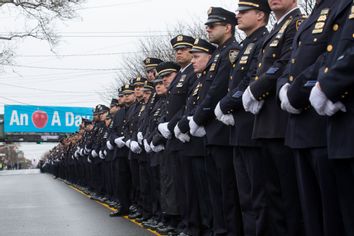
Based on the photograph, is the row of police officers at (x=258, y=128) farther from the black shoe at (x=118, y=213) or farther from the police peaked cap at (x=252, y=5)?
A: the black shoe at (x=118, y=213)

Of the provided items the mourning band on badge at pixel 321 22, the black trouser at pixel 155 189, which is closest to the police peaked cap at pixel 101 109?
the black trouser at pixel 155 189

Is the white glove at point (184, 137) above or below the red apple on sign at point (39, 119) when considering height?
below

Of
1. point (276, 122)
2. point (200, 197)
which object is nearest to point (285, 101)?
point (276, 122)

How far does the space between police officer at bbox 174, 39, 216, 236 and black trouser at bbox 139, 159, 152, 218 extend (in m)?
2.46

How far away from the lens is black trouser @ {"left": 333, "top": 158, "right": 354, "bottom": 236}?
3.86 metres

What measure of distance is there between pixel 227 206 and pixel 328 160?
2213 millimetres

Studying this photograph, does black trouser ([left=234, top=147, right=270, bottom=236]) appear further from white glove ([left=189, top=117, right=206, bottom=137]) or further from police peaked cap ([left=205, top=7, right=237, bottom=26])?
police peaked cap ([left=205, top=7, right=237, bottom=26])

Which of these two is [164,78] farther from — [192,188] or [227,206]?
[227,206]

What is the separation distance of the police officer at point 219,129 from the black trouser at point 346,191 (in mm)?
2216

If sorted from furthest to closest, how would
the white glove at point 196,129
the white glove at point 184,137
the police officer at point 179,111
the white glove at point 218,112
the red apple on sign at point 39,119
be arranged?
the red apple on sign at point 39,119, the police officer at point 179,111, the white glove at point 184,137, the white glove at point 196,129, the white glove at point 218,112

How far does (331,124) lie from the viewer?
379 cm

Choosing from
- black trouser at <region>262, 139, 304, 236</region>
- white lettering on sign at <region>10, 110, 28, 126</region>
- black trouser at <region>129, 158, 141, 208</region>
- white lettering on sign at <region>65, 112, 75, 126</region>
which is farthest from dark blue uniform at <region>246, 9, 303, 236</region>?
white lettering on sign at <region>65, 112, 75, 126</region>

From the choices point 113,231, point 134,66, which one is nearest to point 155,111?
point 113,231

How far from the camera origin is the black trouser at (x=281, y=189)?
15.9ft
